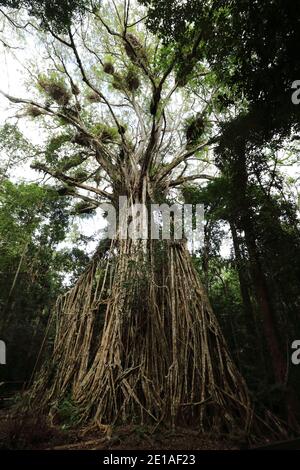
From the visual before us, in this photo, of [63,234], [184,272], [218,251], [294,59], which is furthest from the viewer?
[63,234]

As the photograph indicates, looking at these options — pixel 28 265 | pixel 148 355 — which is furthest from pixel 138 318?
pixel 28 265

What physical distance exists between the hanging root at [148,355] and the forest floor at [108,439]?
0.57 ft

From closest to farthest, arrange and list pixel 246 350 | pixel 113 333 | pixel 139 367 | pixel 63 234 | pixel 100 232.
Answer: pixel 139 367, pixel 113 333, pixel 246 350, pixel 100 232, pixel 63 234

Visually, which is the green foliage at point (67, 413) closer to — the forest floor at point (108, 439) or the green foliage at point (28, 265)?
the forest floor at point (108, 439)

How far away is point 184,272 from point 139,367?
1.51 m

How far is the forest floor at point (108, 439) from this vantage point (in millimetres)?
2730

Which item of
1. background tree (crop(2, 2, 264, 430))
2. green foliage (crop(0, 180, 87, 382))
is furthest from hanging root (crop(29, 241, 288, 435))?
green foliage (crop(0, 180, 87, 382))

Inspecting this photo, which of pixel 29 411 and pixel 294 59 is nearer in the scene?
pixel 294 59

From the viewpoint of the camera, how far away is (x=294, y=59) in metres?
2.66

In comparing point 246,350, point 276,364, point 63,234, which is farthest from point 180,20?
point 63,234

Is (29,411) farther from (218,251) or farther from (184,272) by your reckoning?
(218,251)

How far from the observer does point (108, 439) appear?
2.87 m

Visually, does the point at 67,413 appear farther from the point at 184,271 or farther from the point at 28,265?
the point at 28,265

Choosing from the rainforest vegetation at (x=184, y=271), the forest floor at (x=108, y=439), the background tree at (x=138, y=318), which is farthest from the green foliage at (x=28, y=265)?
the forest floor at (x=108, y=439)
